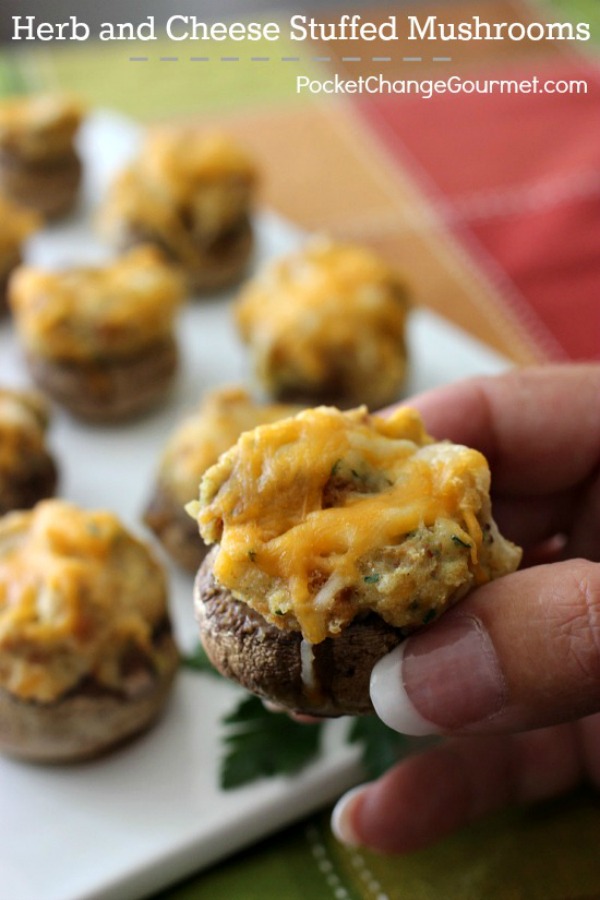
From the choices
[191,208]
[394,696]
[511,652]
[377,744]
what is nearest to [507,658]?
[511,652]

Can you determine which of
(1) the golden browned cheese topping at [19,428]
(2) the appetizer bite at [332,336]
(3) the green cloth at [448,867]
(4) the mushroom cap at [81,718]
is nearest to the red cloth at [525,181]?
(2) the appetizer bite at [332,336]

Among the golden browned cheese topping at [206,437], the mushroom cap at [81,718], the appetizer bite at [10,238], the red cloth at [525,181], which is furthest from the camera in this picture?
the red cloth at [525,181]

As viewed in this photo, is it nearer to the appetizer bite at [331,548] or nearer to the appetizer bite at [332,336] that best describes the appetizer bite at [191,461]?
the appetizer bite at [332,336]

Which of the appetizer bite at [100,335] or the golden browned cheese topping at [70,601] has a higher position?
the appetizer bite at [100,335]

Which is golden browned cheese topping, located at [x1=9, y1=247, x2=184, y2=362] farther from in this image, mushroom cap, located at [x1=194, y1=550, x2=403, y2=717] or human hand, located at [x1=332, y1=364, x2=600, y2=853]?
mushroom cap, located at [x1=194, y1=550, x2=403, y2=717]

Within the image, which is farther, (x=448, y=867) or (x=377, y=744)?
(x=377, y=744)

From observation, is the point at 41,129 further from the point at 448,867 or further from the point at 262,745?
the point at 448,867
